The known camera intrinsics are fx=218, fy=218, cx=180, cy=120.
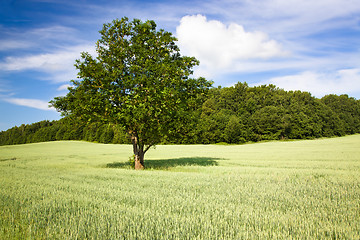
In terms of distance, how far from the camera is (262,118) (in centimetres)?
7238

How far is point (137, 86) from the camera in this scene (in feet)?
48.4

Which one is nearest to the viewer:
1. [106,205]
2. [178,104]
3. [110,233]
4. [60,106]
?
[110,233]

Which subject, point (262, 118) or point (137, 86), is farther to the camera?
point (262, 118)

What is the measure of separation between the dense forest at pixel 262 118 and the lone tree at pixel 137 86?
4540cm

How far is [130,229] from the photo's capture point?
4.16 metres

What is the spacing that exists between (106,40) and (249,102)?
70.3 m

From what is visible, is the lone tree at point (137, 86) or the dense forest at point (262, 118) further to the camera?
the dense forest at point (262, 118)

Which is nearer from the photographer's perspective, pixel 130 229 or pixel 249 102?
pixel 130 229

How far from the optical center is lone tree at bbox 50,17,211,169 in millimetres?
14203

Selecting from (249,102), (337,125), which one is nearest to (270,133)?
(249,102)

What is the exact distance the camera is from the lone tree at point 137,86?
1420cm

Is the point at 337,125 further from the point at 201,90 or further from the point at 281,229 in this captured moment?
the point at 281,229

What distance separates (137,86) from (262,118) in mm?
65095

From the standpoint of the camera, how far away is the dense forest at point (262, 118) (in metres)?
72.4
